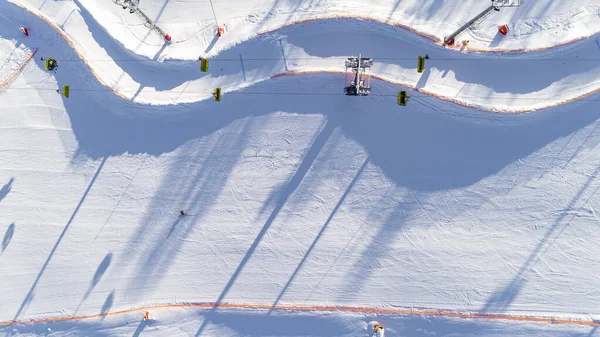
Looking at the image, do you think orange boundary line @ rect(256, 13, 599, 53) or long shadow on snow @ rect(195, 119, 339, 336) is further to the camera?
long shadow on snow @ rect(195, 119, 339, 336)

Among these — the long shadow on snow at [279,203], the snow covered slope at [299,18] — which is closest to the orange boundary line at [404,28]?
the snow covered slope at [299,18]

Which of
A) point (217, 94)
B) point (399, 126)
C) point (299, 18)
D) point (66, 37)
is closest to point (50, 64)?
point (66, 37)

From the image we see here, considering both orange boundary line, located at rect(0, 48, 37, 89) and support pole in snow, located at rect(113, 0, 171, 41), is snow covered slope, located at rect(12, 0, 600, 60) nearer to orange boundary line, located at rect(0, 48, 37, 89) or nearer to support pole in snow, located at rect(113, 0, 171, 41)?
support pole in snow, located at rect(113, 0, 171, 41)

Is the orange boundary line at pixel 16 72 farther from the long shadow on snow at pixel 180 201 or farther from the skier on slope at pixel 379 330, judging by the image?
the skier on slope at pixel 379 330

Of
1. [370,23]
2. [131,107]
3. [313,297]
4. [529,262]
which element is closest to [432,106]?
[370,23]

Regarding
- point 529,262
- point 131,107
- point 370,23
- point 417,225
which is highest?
point 370,23

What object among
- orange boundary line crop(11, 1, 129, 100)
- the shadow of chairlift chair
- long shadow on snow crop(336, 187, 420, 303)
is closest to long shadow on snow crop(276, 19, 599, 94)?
long shadow on snow crop(336, 187, 420, 303)

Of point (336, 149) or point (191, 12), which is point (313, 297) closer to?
point (336, 149)
